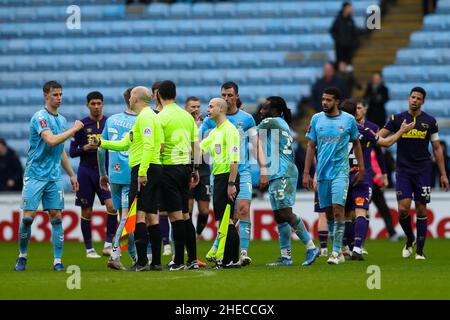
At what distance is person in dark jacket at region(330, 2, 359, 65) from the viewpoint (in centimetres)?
2309

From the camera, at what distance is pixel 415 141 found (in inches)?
551

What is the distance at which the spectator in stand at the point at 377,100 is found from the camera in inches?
828

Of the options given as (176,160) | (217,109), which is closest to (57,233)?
(176,160)

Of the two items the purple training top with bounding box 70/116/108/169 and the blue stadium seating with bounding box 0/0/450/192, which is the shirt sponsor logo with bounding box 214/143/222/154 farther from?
the blue stadium seating with bounding box 0/0/450/192

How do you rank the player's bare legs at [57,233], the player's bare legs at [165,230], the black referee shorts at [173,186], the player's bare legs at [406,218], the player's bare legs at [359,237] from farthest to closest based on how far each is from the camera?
the player's bare legs at [165,230] → the player's bare legs at [406,218] → the player's bare legs at [359,237] → the player's bare legs at [57,233] → the black referee shorts at [173,186]

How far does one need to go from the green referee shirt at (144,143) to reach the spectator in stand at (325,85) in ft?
35.6

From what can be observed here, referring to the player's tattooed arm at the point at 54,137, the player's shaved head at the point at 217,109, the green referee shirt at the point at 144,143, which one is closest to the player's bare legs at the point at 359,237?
the player's shaved head at the point at 217,109

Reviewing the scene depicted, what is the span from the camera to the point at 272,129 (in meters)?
12.3

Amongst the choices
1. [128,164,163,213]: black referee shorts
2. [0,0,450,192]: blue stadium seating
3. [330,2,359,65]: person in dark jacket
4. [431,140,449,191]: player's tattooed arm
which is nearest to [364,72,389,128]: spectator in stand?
[0,0,450,192]: blue stadium seating

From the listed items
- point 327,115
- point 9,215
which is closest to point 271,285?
point 327,115

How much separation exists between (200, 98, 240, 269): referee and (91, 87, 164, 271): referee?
758mm

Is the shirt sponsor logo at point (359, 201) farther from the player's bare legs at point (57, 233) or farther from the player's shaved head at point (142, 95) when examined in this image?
the player's bare legs at point (57, 233)

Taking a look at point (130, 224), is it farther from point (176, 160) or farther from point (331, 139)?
point (331, 139)
